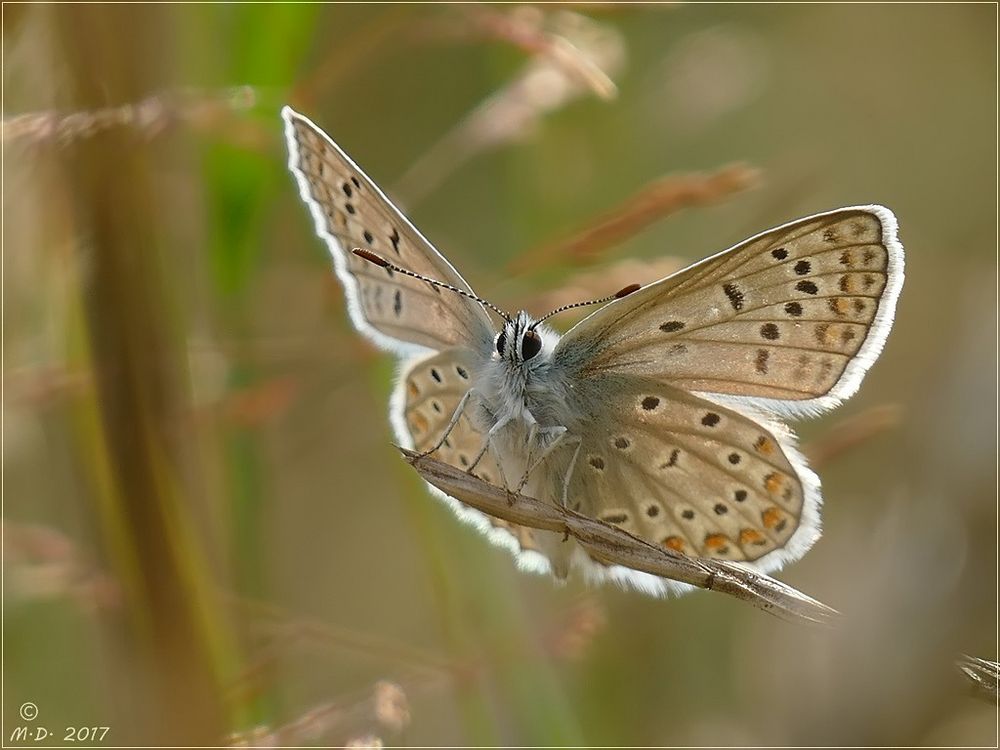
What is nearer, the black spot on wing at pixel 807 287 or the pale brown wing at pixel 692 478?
the black spot on wing at pixel 807 287

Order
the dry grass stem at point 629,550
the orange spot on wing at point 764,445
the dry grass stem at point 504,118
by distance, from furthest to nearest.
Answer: the dry grass stem at point 504,118
the orange spot on wing at point 764,445
the dry grass stem at point 629,550

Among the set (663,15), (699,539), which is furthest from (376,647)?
(663,15)

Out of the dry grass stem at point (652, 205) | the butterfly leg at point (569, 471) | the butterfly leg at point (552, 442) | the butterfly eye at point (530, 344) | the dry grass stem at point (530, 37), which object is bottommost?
the butterfly leg at point (569, 471)

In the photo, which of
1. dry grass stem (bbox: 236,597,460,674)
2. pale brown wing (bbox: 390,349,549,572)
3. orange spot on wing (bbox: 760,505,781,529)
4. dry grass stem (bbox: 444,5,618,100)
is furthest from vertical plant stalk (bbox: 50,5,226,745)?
orange spot on wing (bbox: 760,505,781,529)

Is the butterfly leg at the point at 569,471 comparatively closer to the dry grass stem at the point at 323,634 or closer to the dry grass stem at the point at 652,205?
the dry grass stem at the point at 652,205

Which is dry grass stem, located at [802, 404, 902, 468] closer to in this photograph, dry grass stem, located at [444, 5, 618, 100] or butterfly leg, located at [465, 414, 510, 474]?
butterfly leg, located at [465, 414, 510, 474]

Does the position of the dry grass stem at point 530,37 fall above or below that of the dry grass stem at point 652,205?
above

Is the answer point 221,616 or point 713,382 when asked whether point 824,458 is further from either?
point 221,616

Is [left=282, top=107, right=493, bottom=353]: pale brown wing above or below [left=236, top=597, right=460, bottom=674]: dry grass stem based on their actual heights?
above

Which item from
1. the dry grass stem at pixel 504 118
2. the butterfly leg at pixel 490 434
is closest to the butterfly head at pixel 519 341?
the butterfly leg at pixel 490 434
